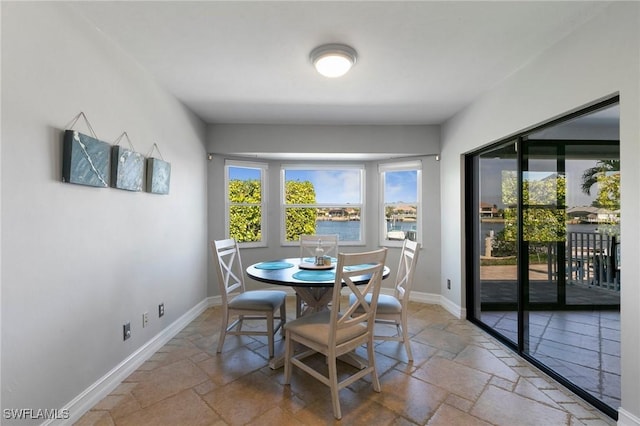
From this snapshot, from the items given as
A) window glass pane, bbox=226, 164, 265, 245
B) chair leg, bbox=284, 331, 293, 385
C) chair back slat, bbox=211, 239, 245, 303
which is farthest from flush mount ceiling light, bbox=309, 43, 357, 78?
window glass pane, bbox=226, 164, 265, 245

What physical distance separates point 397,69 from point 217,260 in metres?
2.27

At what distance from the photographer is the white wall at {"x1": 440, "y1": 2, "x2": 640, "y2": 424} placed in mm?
1574

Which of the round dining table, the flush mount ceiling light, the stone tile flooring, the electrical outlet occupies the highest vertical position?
the flush mount ceiling light

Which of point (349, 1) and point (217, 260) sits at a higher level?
point (349, 1)

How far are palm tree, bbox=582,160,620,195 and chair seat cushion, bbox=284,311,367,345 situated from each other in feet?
6.42

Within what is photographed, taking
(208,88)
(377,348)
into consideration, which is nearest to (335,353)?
(377,348)

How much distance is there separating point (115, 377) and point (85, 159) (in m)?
1.56

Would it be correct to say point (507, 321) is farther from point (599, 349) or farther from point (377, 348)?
point (377, 348)

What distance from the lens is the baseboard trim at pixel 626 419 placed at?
156 centimetres

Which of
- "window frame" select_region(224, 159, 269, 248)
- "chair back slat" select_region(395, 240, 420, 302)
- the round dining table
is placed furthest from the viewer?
"window frame" select_region(224, 159, 269, 248)

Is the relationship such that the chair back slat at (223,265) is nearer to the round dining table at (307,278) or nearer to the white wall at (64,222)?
the round dining table at (307,278)

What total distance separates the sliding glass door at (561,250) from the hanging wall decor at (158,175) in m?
3.26

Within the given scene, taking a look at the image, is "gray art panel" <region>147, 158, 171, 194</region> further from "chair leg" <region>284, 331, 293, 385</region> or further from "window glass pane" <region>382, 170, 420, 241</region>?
"window glass pane" <region>382, 170, 420, 241</region>

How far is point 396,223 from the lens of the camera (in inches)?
172
